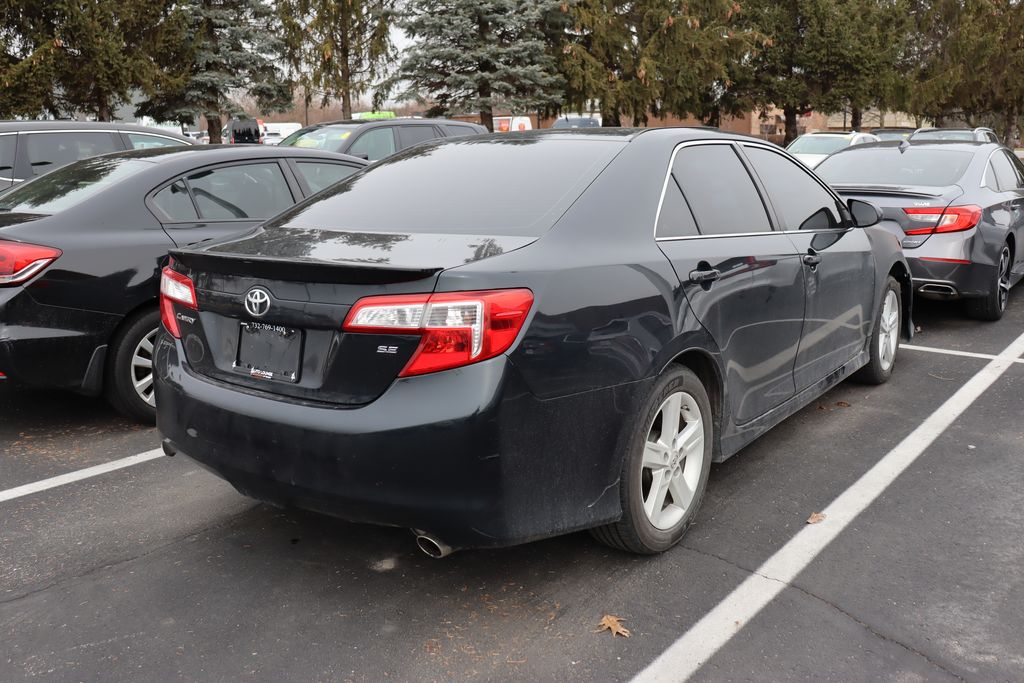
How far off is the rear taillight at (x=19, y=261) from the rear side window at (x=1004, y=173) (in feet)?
24.2

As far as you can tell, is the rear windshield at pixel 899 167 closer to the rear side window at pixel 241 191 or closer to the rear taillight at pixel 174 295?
the rear side window at pixel 241 191

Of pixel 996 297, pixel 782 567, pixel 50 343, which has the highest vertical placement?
pixel 50 343

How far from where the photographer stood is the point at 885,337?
19.5 ft

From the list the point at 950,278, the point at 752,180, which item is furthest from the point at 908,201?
the point at 752,180

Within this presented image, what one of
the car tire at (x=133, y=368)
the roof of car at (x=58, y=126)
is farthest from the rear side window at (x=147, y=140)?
the car tire at (x=133, y=368)

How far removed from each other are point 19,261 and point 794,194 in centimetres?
395

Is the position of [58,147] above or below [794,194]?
above

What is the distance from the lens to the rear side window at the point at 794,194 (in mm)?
4496

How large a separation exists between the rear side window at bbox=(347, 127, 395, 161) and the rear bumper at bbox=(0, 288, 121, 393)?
8011 millimetres

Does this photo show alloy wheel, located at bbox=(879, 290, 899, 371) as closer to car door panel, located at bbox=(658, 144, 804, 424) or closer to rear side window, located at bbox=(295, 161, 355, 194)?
Result: car door panel, located at bbox=(658, 144, 804, 424)

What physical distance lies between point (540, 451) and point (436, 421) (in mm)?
363

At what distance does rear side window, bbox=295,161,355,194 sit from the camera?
20.9 feet

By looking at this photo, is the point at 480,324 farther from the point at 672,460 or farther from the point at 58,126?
the point at 58,126

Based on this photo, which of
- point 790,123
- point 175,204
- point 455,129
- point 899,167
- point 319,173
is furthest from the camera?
point 790,123
